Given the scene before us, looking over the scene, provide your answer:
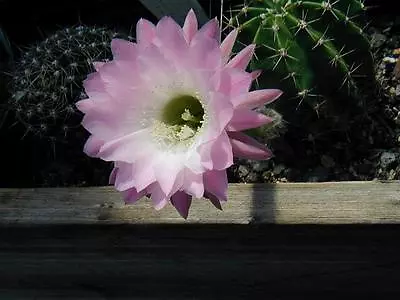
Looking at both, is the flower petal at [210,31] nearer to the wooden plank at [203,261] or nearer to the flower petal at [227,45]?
the flower petal at [227,45]

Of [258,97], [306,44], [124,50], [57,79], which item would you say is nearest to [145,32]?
[124,50]

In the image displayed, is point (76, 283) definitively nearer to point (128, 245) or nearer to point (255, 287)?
point (128, 245)

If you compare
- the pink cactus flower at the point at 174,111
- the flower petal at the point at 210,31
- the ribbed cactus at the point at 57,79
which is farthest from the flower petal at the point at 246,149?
the ribbed cactus at the point at 57,79

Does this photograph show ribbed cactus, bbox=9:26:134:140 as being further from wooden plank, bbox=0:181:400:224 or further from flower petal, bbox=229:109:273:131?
flower petal, bbox=229:109:273:131

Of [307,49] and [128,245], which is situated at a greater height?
[307,49]

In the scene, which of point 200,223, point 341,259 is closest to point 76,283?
point 200,223

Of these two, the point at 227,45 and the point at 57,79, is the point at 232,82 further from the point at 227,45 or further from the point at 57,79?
the point at 57,79
